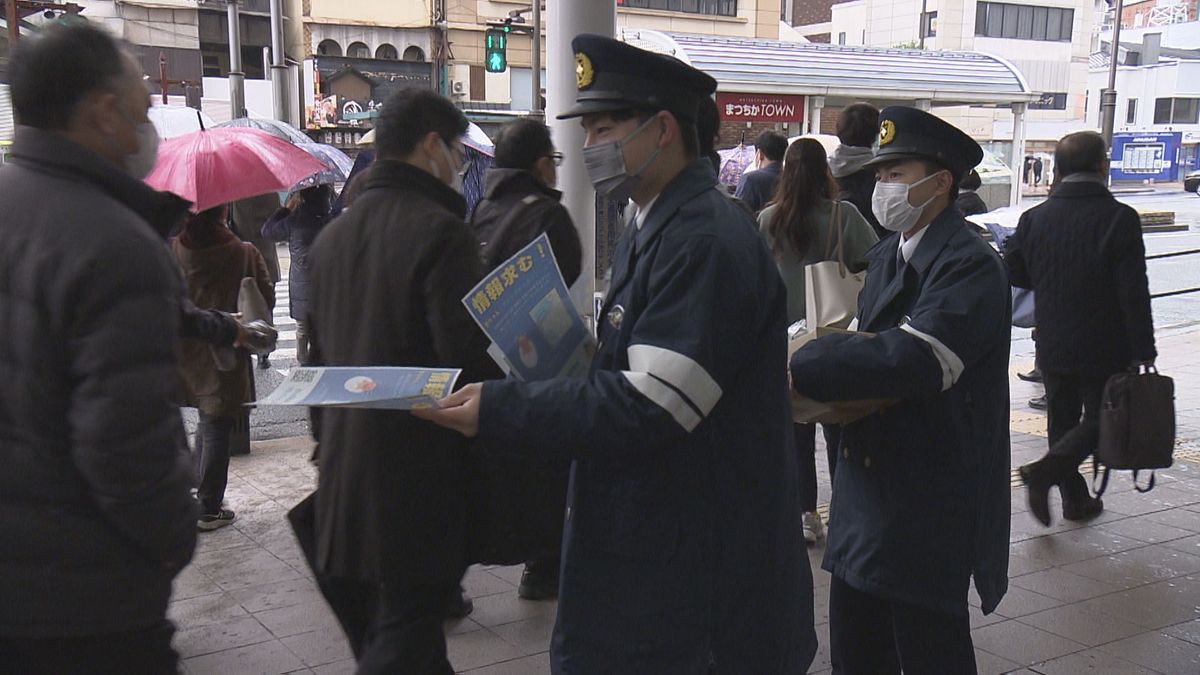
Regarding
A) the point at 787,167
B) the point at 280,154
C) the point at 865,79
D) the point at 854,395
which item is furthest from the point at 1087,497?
the point at 865,79

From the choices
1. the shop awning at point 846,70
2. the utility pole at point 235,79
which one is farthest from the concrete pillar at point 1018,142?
the utility pole at point 235,79

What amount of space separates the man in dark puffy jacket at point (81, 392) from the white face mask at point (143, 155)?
0.11 m

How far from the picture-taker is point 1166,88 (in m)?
60.2

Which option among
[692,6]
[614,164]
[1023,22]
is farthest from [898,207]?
[1023,22]

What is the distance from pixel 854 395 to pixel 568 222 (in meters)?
2.05

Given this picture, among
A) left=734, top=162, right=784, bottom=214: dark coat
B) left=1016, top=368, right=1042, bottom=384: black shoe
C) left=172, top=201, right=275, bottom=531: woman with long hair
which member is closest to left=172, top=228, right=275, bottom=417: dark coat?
left=172, top=201, right=275, bottom=531: woman with long hair

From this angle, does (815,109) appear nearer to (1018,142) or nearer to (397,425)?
(1018,142)

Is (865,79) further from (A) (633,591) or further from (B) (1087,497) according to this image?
(A) (633,591)

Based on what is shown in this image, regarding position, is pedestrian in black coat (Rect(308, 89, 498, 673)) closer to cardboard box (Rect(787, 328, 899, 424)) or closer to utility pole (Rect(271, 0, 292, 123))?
cardboard box (Rect(787, 328, 899, 424))

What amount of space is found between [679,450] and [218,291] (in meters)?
3.89

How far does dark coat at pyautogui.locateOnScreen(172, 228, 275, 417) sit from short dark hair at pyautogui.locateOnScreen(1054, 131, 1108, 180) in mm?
4084

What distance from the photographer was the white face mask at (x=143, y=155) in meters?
2.22

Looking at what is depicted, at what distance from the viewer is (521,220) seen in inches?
174

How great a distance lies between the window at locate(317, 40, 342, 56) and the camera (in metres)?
34.5
